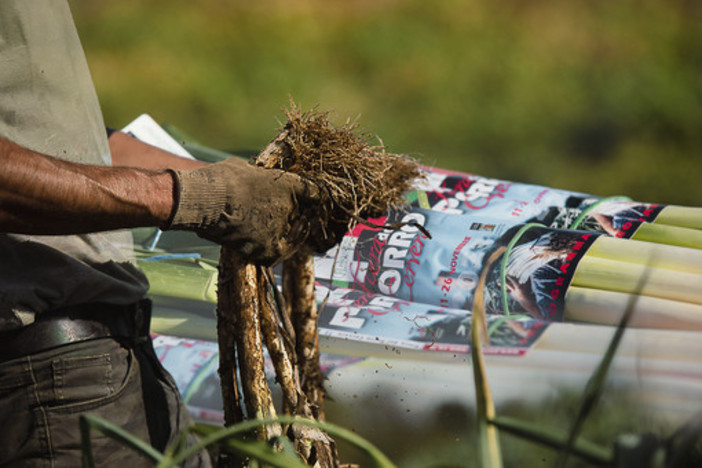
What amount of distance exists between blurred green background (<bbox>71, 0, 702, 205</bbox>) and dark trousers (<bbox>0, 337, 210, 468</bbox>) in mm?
4431

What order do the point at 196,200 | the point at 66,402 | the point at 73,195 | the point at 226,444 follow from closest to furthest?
the point at 226,444, the point at 73,195, the point at 196,200, the point at 66,402

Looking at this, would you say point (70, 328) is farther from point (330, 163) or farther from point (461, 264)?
point (461, 264)

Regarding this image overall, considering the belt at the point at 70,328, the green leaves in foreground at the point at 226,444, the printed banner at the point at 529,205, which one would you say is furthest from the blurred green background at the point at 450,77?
the green leaves in foreground at the point at 226,444

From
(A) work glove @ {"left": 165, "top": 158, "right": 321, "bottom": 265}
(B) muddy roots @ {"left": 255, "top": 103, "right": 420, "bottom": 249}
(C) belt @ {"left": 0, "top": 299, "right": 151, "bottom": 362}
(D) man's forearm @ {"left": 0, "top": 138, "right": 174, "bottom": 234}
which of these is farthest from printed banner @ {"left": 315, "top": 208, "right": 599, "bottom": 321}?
(D) man's forearm @ {"left": 0, "top": 138, "right": 174, "bottom": 234}

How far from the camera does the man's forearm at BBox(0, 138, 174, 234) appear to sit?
1.35 m

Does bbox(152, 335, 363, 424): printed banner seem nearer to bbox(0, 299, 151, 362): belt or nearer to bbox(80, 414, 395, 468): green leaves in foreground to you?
bbox(0, 299, 151, 362): belt

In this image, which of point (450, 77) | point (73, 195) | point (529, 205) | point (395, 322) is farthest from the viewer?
point (450, 77)

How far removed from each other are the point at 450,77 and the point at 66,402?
5.66m

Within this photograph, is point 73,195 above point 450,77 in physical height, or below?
below

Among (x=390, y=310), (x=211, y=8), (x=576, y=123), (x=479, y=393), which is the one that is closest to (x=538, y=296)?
(x=390, y=310)

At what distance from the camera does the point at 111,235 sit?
191 centimetres

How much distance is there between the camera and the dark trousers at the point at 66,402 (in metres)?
1.61

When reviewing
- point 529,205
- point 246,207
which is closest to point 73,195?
point 246,207

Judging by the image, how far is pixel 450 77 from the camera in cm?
684
